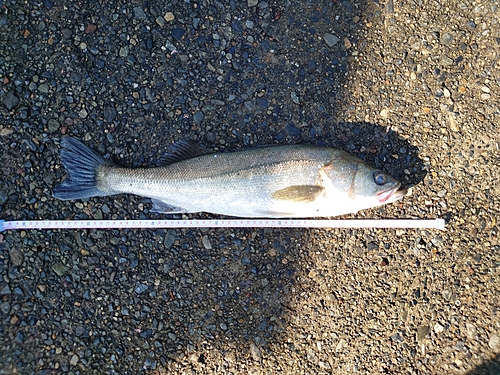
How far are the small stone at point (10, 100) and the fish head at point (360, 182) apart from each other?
3.00 metres

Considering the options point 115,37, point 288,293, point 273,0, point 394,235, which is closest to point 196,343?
point 288,293

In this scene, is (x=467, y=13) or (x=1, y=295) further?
(x=467, y=13)

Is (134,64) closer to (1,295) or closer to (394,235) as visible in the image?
(1,295)

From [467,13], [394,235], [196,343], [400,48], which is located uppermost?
[467,13]

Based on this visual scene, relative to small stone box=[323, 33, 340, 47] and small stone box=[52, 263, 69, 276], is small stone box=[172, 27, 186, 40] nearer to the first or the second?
small stone box=[323, 33, 340, 47]

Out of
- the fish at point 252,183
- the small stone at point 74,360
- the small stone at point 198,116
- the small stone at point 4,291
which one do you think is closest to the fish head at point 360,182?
the fish at point 252,183

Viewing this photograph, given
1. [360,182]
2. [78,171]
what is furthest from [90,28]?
[360,182]

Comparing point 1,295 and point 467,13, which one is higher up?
point 467,13

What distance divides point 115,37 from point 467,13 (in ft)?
11.3

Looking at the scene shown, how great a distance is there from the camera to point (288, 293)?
345 centimetres

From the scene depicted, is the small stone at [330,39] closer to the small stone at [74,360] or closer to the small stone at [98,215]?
the small stone at [98,215]

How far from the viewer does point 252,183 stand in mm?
3164

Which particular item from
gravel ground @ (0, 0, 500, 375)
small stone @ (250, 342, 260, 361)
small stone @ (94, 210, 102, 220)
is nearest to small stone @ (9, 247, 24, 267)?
gravel ground @ (0, 0, 500, 375)

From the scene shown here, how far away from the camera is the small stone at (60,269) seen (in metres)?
3.39
